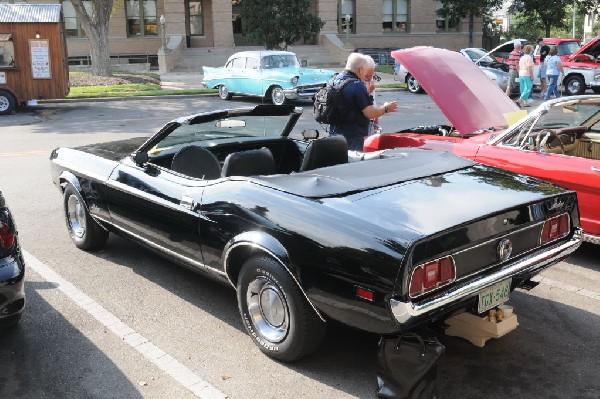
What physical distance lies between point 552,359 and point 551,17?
32102 millimetres

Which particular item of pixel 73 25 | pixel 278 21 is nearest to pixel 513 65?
pixel 278 21

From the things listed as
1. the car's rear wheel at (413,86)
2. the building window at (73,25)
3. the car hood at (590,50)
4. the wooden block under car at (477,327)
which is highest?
the building window at (73,25)

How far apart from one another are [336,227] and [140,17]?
3856cm

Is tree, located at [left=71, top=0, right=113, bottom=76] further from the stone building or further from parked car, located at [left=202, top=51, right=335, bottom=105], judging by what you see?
the stone building

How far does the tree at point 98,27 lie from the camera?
25.2 metres

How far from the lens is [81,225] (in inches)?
238

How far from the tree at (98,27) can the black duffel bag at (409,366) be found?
24.6m

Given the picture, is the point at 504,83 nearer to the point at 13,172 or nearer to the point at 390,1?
the point at 13,172

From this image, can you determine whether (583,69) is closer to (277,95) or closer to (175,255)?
(277,95)

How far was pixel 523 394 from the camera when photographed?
3.55 meters

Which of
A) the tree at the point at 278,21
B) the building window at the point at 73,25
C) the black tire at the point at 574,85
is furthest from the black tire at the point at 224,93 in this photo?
the building window at the point at 73,25

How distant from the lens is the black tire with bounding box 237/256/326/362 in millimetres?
3680

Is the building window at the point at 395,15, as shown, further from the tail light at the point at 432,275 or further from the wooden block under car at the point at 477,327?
the tail light at the point at 432,275

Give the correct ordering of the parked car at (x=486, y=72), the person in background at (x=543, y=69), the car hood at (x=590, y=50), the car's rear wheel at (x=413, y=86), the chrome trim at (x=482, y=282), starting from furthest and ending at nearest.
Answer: the car's rear wheel at (x=413, y=86) → the car hood at (x=590, y=50) → the parked car at (x=486, y=72) → the person in background at (x=543, y=69) → the chrome trim at (x=482, y=282)
